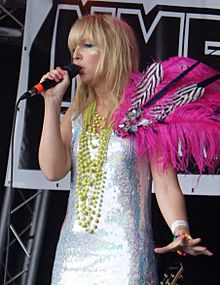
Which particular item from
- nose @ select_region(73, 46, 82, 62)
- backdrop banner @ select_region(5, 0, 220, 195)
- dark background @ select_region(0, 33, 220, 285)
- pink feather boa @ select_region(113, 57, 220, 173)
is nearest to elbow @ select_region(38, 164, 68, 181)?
pink feather boa @ select_region(113, 57, 220, 173)

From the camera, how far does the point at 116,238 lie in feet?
7.48

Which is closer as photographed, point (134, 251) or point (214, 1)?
point (134, 251)

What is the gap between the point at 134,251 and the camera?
2.29 m

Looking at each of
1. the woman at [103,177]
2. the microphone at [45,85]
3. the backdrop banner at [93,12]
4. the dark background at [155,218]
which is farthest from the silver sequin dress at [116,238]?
the dark background at [155,218]

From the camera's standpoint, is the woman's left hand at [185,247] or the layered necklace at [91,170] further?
the layered necklace at [91,170]

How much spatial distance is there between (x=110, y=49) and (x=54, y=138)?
1.02ft

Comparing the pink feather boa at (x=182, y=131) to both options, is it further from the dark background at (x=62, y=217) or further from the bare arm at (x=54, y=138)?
the dark background at (x=62, y=217)

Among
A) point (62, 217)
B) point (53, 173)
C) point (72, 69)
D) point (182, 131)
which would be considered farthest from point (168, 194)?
point (62, 217)

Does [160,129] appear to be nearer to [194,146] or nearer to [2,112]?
[194,146]

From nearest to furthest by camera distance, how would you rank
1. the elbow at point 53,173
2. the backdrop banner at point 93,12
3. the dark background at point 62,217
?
the elbow at point 53,173 < the backdrop banner at point 93,12 < the dark background at point 62,217

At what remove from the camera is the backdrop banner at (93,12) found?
3.71 meters

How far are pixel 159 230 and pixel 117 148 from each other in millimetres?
1971

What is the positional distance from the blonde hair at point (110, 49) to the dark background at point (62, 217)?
5.98ft

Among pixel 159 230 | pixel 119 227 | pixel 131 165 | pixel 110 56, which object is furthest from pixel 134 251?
pixel 159 230
